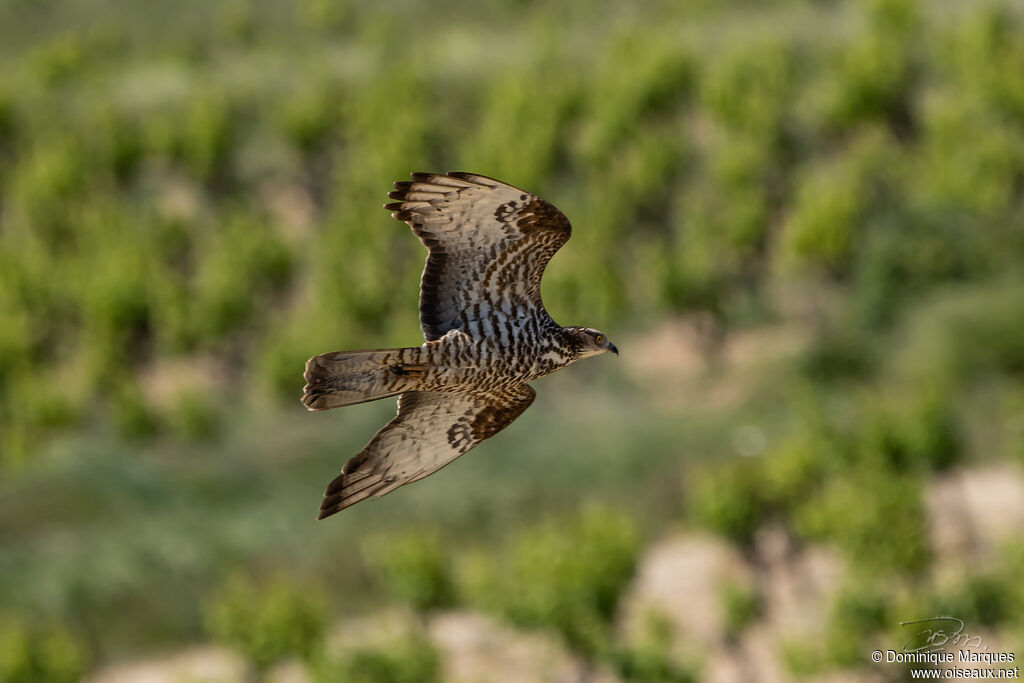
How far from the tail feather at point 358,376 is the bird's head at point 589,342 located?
1.23 metres

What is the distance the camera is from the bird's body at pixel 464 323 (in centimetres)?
936

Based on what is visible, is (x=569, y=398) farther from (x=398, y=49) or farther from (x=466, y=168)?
(x=398, y=49)

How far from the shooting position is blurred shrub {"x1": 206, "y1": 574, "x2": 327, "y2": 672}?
2388 cm

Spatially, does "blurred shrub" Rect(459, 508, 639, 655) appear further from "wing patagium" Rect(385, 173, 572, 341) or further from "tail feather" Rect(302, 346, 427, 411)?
"tail feather" Rect(302, 346, 427, 411)

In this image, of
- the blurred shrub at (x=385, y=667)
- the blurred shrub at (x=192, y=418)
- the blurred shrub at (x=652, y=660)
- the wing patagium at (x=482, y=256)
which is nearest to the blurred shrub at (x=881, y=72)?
the blurred shrub at (x=652, y=660)

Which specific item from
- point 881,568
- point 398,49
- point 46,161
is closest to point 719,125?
point 398,49

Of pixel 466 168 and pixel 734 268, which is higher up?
pixel 466 168

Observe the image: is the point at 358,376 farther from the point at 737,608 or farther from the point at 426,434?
the point at 737,608

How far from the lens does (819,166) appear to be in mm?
35000

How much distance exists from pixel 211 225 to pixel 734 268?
549 inches
